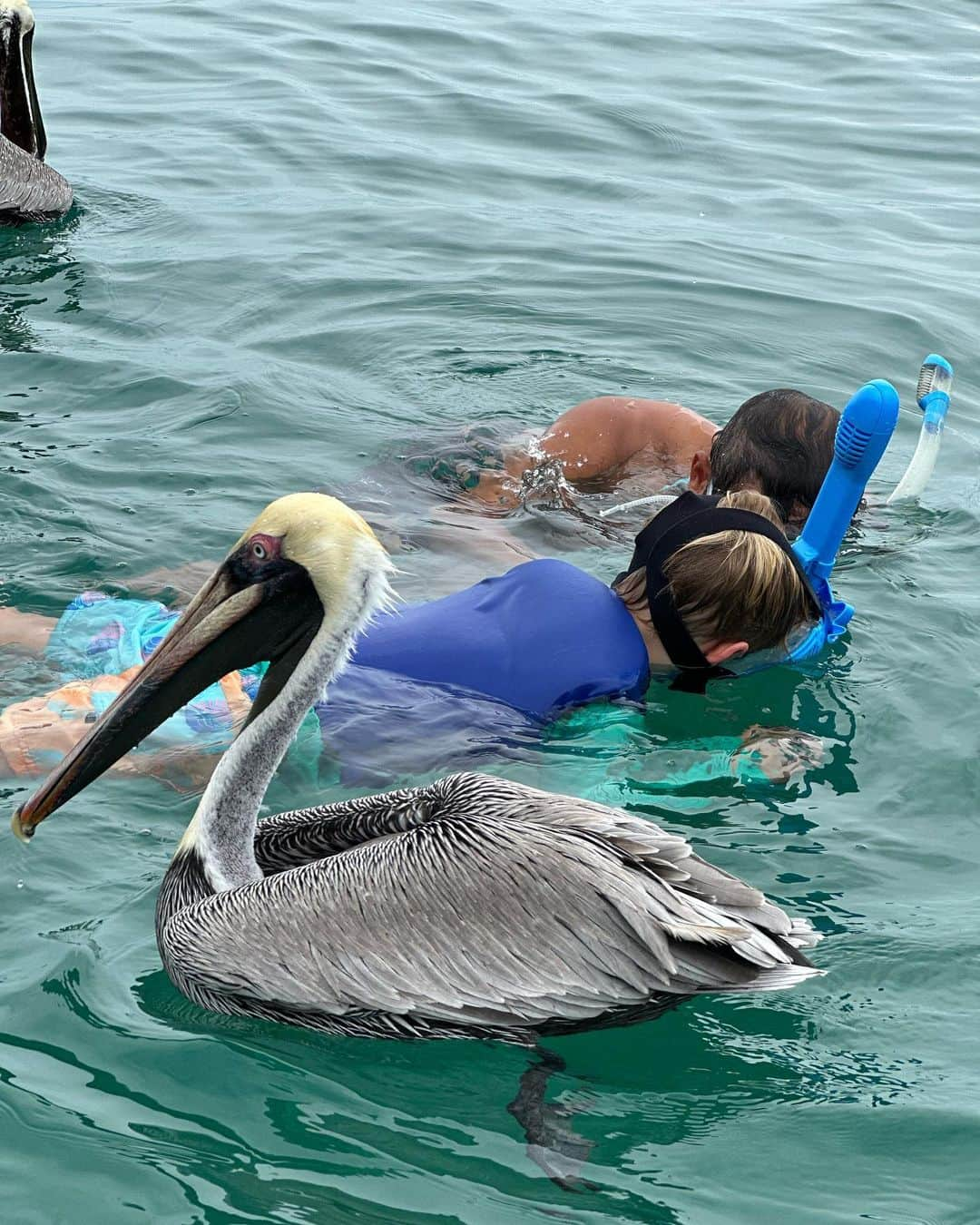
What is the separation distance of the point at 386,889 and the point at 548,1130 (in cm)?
63

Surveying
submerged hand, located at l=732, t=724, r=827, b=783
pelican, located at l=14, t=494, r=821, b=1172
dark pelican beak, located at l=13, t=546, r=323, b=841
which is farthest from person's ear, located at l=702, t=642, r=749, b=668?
dark pelican beak, located at l=13, t=546, r=323, b=841

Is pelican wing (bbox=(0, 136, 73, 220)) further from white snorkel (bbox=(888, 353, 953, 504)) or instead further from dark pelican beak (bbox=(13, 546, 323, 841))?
dark pelican beak (bbox=(13, 546, 323, 841))

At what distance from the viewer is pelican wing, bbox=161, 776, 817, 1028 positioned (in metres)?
3.49

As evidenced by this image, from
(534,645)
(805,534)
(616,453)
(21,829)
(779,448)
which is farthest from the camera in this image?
(616,453)

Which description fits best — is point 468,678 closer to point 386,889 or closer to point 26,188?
point 386,889

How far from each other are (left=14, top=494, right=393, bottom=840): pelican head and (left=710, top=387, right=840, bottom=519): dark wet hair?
2067 millimetres

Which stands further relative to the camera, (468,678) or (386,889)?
(468,678)

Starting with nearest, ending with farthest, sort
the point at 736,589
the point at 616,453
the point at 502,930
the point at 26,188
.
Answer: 1. the point at 502,930
2. the point at 736,589
3. the point at 616,453
4. the point at 26,188

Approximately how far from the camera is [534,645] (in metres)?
4.60

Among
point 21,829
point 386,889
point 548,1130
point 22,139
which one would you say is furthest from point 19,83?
point 548,1130

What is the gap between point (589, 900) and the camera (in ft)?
11.5

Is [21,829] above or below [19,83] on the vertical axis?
below

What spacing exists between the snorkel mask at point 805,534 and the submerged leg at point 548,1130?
4.73 ft

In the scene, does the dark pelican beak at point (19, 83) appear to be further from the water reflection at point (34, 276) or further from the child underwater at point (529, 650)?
the child underwater at point (529, 650)
